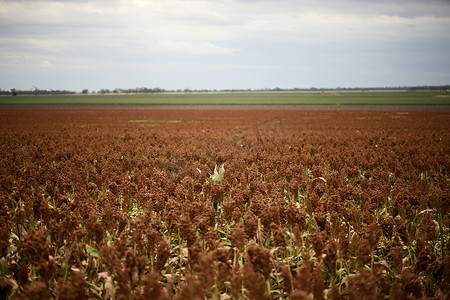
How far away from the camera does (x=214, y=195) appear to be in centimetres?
545

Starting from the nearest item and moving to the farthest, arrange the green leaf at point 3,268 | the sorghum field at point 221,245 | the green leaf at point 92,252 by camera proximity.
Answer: the sorghum field at point 221,245 < the green leaf at point 3,268 < the green leaf at point 92,252

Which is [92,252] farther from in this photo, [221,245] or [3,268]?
[221,245]

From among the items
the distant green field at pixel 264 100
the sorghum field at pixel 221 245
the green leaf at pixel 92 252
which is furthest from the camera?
the distant green field at pixel 264 100

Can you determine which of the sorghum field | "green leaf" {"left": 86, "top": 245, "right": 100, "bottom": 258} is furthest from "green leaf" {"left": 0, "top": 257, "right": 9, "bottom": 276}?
"green leaf" {"left": 86, "top": 245, "right": 100, "bottom": 258}

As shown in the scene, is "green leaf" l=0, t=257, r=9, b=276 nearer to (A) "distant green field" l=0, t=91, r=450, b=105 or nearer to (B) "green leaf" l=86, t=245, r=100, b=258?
(B) "green leaf" l=86, t=245, r=100, b=258

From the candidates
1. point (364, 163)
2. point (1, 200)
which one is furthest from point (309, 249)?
point (364, 163)

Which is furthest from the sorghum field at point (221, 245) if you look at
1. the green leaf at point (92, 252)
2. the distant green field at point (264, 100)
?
the distant green field at point (264, 100)

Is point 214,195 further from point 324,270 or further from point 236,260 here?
point 324,270

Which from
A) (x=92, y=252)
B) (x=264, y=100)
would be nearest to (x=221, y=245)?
(x=92, y=252)

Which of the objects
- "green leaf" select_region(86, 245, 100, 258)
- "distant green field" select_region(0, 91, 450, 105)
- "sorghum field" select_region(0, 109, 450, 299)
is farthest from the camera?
"distant green field" select_region(0, 91, 450, 105)

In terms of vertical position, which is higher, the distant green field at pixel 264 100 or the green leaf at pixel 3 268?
the distant green field at pixel 264 100

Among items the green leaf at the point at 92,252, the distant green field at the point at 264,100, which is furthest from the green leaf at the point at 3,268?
the distant green field at the point at 264,100

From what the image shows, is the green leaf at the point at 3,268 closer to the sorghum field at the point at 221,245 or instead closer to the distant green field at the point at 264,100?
the sorghum field at the point at 221,245

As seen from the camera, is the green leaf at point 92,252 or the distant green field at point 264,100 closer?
the green leaf at point 92,252
